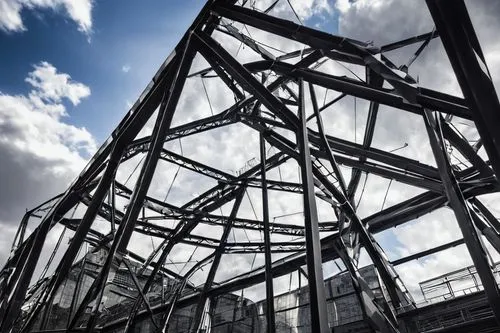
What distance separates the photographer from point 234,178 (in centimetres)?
1750

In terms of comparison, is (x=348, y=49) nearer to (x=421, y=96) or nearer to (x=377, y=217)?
(x=421, y=96)

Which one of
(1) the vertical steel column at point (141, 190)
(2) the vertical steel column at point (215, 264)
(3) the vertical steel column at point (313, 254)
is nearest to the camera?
(3) the vertical steel column at point (313, 254)

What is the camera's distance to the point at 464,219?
5.38 meters

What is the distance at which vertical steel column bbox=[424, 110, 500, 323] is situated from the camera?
15.2ft

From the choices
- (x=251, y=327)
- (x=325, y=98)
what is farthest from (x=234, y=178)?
(x=251, y=327)

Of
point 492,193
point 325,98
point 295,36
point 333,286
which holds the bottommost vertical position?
point 333,286

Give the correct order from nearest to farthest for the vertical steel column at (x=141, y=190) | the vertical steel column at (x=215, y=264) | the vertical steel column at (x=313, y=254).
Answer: the vertical steel column at (x=313, y=254)
the vertical steel column at (x=141, y=190)
the vertical steel column at (x=215, y=264)

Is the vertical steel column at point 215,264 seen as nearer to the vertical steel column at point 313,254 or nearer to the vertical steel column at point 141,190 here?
the vertical steel column at point 141,190

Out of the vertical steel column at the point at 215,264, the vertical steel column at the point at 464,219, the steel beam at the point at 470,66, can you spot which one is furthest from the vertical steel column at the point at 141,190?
the vertical steel column at the point at 215,264

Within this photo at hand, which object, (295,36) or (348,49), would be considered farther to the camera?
(295,36)

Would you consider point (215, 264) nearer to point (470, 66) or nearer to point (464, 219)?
point (464, 219)

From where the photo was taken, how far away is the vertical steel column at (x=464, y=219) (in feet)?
15.2

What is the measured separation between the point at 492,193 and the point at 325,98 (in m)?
6.44

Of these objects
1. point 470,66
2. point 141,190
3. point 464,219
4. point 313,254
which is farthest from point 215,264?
point 470,66
